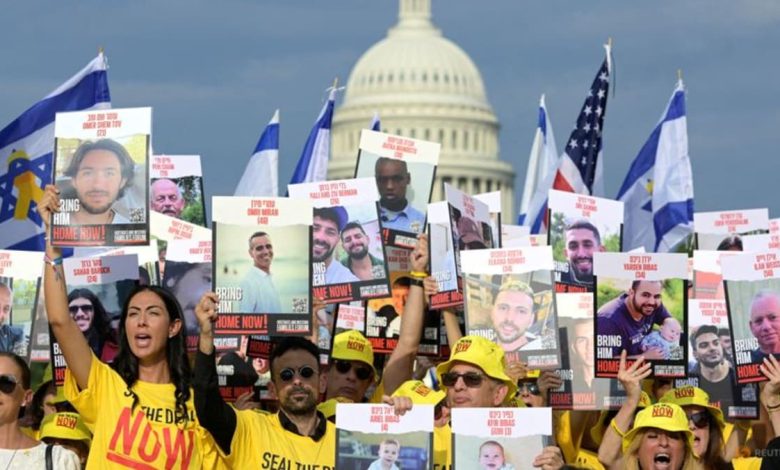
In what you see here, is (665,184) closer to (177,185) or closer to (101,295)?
(177,185)

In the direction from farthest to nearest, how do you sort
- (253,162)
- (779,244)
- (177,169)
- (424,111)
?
(424,111), (253,162), (177,169), (779,244)

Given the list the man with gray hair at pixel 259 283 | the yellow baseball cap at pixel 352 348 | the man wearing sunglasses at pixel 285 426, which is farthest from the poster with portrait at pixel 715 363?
the man wearing sunglasses at pixel 285 426

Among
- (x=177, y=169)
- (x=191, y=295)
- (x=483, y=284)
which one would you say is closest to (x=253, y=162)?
(x=177, y=169)

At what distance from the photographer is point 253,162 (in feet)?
59.1

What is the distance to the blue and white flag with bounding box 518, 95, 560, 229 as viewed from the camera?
782 inches

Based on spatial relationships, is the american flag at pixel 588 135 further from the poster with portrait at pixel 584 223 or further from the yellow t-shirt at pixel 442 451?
the yellow t-shirt at pixel 442 451

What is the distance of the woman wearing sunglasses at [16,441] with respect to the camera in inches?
315

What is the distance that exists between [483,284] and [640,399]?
0.99 m

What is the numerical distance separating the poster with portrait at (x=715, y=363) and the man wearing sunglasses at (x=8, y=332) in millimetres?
3528

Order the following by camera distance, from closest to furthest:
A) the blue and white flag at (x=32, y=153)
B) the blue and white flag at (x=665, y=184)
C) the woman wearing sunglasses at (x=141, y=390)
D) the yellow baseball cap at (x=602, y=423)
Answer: the woman wearing sunglasses at (x=141, y=390)
the yellow baseball cap at (x=602, y=423)
the blue and white flag at (x=32, y=153)
the blue and white flag at (x=665, y=184)

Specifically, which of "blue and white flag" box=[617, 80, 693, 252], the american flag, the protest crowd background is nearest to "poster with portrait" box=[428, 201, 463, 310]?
the protest crowd background

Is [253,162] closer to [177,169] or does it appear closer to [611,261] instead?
[177,169]

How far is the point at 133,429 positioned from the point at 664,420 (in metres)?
2.24

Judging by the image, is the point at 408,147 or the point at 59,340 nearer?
the point at 59,340
